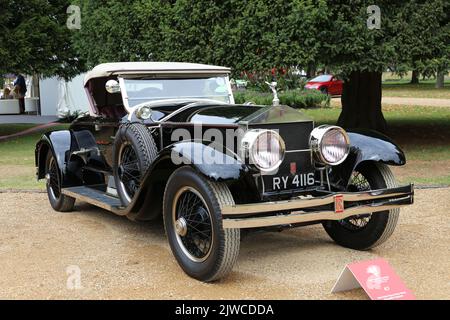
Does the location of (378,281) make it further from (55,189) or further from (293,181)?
(55,189)

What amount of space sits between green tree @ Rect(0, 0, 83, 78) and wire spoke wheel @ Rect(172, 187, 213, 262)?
29.5ft

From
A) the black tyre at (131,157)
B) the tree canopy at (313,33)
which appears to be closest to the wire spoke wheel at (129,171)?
the black tyre at (131,157)

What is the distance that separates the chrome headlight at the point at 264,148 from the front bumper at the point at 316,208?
13.4 inches

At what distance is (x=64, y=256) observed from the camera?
5125 mm

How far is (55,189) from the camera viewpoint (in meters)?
7.13

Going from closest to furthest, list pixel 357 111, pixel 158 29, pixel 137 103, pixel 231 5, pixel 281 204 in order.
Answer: pixel 281 204 < pixel 137 103 < pixel 231 5 < pixel 158 29 < pixel 357 111

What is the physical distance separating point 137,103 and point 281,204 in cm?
252

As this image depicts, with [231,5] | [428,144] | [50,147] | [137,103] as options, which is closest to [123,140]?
[137,103]

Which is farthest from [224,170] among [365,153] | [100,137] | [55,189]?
[55,189]

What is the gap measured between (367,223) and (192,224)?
63.5 inches

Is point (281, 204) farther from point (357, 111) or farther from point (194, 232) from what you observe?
point (357, 111)

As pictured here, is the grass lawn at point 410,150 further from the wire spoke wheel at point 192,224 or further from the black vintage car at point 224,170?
the wire spoke wheel at point 192,224

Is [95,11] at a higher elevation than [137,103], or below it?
higher

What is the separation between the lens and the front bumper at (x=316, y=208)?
402 centimetres
